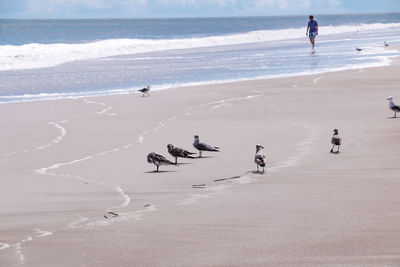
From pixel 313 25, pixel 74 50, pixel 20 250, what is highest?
pixel 313 25

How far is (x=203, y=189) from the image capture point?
848 cm

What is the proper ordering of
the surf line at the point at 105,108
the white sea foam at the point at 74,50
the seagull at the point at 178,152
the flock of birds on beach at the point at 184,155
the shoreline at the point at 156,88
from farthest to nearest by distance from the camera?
the white sea foam at the point at 74,50, the shoreline at the point at 156,88, the surf line at the point at 105,108, the seagull at the point at 178,152, the flock of birds on beach at the point at 184,155

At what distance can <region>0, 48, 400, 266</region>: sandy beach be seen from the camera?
573 cm

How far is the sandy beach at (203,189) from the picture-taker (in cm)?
573

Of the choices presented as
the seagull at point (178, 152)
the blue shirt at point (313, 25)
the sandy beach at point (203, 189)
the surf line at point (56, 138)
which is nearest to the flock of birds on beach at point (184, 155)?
the seagull at point (178, 152)

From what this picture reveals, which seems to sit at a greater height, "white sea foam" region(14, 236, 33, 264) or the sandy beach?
the sandy beach

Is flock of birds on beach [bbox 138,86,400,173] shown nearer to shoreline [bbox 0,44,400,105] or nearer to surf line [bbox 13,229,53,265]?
surf line [bbox 13,229,53,265]

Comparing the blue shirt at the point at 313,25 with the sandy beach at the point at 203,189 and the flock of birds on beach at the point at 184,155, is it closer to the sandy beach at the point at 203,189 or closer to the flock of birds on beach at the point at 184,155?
the sandy beach at the point at 203,189

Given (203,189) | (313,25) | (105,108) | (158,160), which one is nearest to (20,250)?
(203,189)

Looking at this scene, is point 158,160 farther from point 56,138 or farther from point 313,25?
point 313,25

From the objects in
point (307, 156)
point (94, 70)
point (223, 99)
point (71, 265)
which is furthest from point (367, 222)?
point (94, 70)

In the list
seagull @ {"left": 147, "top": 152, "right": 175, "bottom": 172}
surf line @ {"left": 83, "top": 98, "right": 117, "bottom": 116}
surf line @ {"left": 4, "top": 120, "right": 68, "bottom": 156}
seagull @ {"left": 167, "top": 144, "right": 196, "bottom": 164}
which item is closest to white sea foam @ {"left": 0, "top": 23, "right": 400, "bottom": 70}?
surf line @ {"left": 83, "top": 98, "right": 117, "bottom": 116}

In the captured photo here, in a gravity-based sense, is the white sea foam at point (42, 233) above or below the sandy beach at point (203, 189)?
below

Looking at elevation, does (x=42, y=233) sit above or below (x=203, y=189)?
below
